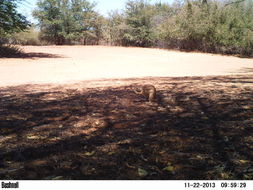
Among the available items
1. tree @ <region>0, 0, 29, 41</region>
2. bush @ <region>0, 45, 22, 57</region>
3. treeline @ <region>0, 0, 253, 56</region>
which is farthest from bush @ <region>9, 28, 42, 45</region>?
tree @ <region>0, 0, 29, 41</region>

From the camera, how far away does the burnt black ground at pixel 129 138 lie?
199 cm

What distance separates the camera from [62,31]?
35.1 metres

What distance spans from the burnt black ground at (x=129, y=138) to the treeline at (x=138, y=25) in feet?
82.5

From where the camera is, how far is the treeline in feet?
88.9

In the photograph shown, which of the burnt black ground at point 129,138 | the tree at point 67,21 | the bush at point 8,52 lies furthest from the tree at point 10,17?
the tree at point 67,21

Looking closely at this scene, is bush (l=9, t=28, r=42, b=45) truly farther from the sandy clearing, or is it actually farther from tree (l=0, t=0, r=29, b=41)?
the sandy clearing

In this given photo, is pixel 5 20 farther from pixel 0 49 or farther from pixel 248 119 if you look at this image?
pixel 248 119

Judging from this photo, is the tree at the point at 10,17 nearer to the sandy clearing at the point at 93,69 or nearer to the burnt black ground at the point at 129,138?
the sandy clearing at the point at 93,69

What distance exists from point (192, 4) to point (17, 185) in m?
31.5

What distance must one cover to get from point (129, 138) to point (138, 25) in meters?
33.9

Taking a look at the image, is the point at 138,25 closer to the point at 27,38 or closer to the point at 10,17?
the point at 27,38

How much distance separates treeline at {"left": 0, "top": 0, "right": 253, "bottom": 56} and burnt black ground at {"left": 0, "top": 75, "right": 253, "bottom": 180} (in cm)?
2513

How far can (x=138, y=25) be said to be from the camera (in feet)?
115

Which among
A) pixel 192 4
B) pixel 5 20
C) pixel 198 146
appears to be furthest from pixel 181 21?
pixel 198 146
